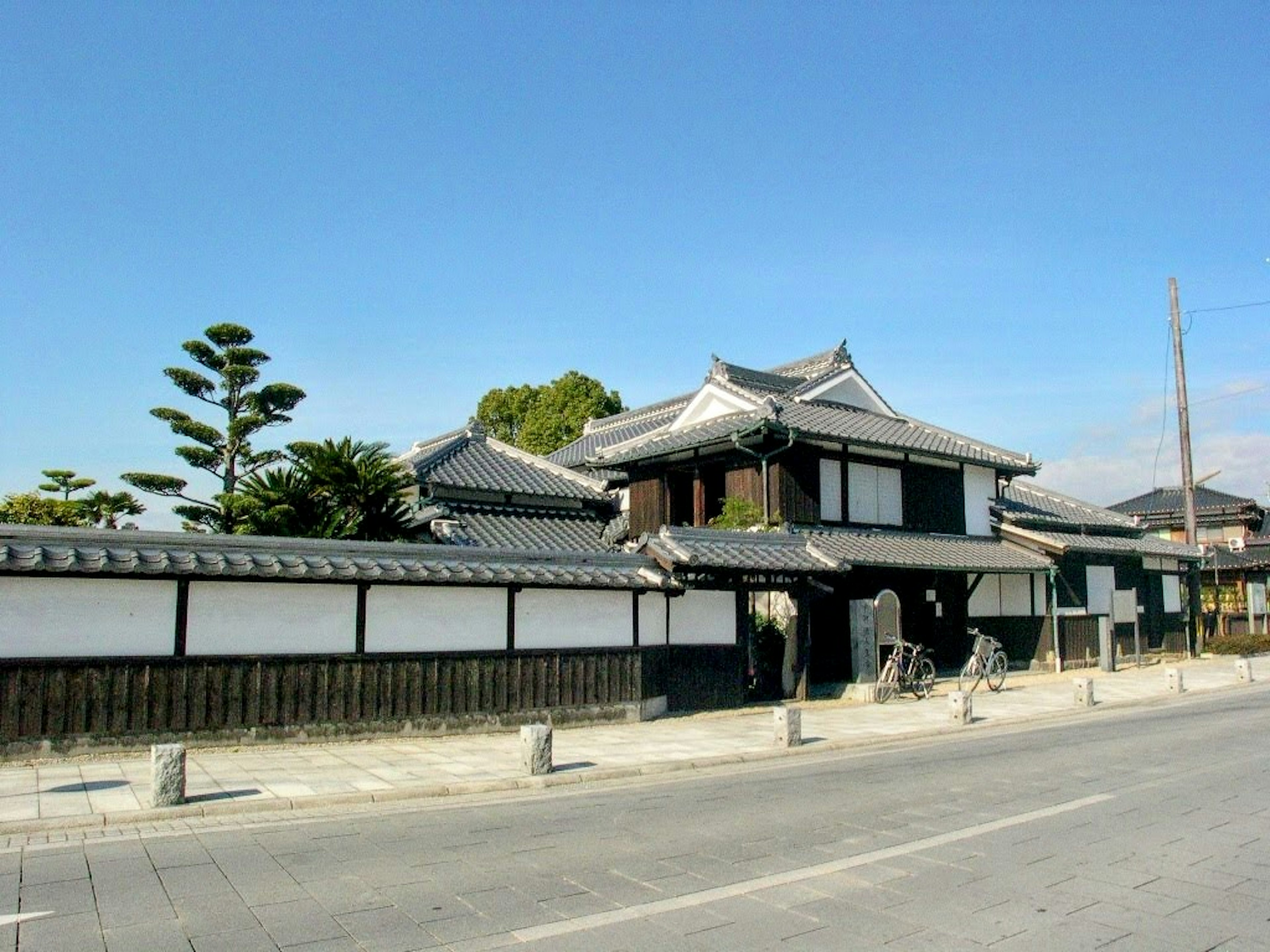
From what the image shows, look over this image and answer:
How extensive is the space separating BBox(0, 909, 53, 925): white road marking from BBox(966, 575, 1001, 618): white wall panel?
2492 cm

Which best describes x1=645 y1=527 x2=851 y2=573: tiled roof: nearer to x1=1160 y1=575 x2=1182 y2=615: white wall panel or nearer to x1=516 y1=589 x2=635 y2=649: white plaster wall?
x1=516 y1=589 x2=635 y2=649: white plaster wall

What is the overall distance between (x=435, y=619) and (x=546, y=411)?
30909 mm

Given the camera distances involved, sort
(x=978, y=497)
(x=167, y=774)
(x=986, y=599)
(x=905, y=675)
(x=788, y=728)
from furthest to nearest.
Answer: (x=978, y=497) → (x=986, y=599) → (x=905, y=675) → (x=788, y=728) → (x=167, y=774)

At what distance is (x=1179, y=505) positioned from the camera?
50.7m

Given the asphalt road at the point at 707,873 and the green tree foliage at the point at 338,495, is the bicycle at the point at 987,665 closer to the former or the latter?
the asphalt road at the point at 707,873

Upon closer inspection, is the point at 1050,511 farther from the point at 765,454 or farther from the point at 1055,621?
the point at 765,454

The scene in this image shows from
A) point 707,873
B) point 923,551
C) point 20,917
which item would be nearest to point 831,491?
point 923,551

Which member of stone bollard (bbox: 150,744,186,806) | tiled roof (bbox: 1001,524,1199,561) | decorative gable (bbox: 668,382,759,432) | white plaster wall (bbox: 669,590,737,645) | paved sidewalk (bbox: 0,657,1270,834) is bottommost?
paved sidewalk (bbox: 0,657,1270,834)

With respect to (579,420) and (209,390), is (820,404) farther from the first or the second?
(579,420)

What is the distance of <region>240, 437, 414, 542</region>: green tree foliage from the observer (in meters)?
19.9

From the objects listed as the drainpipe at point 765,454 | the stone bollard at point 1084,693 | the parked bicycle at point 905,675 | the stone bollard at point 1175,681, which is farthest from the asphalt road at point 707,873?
the stone bollard at point 1175,681

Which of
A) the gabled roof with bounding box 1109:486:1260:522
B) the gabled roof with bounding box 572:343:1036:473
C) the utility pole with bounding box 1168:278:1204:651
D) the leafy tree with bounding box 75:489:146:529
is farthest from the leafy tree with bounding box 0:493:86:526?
the gabled roof with bounding box 1109:486:1260:522

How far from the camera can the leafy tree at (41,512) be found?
2700cm

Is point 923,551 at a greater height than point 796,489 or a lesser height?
lesser
